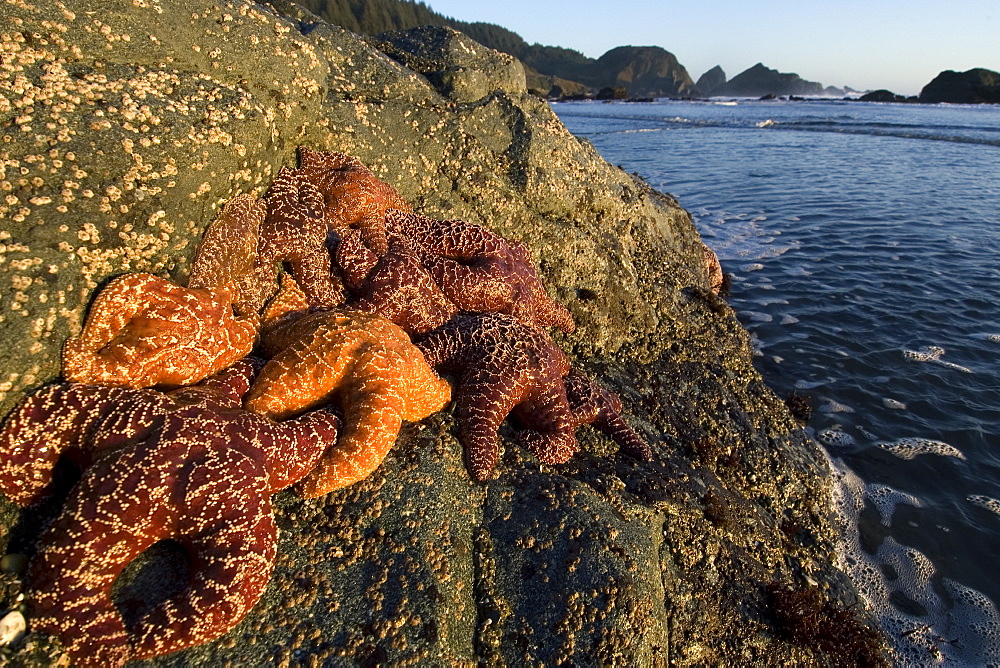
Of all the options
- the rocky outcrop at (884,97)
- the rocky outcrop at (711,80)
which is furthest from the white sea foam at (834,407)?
the rocky outcrop at (711,80)

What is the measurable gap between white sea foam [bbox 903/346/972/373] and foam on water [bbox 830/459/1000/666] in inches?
153

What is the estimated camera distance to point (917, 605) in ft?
17.4

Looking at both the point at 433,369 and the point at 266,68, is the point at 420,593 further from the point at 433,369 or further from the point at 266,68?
the point at 266,68

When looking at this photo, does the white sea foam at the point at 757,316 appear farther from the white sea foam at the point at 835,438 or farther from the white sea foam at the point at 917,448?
the white sea foam at the point at 917,448

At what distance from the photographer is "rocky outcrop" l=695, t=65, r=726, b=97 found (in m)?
177

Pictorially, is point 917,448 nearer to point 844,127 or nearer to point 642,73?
point 844,127

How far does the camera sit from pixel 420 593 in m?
3.36

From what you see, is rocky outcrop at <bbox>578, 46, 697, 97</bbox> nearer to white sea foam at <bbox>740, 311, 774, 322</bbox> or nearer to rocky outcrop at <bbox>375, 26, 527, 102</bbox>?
white sea foam at <bbox>740, 311, 774, 322</bbox>

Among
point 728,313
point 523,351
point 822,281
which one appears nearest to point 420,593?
point 523,351

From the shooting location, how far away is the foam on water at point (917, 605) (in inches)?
194

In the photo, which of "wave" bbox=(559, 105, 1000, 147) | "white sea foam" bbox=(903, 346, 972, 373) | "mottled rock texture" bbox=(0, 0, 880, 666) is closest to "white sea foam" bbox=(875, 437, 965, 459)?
"mottled rock texture" bbox=(0, 0, 880, 666)

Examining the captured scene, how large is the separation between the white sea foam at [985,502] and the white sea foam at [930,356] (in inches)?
113

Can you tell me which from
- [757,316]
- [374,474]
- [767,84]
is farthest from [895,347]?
[767,84]

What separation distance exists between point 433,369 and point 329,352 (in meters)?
1.00
